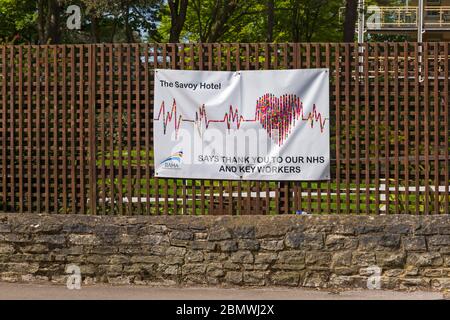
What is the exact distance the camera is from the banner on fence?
8.15m

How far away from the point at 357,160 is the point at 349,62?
102cm

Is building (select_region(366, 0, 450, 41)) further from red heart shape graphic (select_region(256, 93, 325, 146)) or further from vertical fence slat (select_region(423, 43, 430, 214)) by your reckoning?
red heart shape graphic (select_region(256, 93, 325, 146))

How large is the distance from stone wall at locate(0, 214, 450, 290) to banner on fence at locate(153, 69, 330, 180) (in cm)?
56

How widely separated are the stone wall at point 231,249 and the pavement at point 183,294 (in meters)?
0.11

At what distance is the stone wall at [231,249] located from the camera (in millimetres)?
7809

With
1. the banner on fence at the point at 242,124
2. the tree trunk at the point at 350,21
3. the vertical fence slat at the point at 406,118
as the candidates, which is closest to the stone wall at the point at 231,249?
the vertical fence slat at the point at 406,118

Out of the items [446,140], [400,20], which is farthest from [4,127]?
[400,20]

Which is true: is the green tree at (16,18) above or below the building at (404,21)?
below

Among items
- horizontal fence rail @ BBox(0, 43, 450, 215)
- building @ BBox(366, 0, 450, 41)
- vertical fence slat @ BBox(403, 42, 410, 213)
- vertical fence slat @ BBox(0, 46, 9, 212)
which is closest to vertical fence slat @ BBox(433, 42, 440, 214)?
horizontal fence rail @ BBox(0, 43, 450, 215)

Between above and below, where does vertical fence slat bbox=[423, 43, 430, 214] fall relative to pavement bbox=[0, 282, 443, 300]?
above

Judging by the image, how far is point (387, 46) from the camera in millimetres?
8047

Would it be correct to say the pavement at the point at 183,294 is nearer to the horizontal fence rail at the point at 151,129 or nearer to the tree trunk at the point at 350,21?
the horizontal fence rail at the point at 151,129

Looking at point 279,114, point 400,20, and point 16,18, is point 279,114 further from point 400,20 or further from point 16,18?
point 400,20

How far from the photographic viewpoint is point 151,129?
8.30 metres
